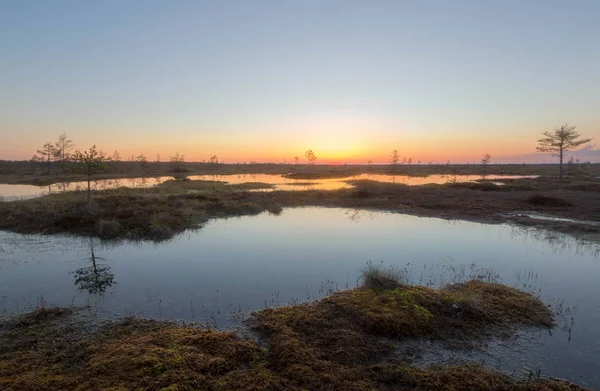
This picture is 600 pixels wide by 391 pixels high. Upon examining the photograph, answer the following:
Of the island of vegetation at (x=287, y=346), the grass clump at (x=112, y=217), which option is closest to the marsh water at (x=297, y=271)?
the island of vegetation at (x=287, y=346)

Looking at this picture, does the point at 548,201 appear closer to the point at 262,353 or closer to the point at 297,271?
the point at 297,271

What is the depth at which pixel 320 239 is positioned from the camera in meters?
17.3

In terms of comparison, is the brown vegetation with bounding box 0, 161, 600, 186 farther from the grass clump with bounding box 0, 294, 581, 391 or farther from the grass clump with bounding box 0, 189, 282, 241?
the grass clump with bounding box 0, 294, 581, 391

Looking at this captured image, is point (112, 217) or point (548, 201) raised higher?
point (548, 201)

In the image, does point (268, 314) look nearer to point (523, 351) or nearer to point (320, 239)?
point (523, 351)

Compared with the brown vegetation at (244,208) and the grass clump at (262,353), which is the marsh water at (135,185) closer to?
the brown vegetation at (244,208)

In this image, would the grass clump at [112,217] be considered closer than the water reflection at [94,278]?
No

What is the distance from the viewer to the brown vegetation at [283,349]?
557cm

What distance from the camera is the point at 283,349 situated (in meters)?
6.54

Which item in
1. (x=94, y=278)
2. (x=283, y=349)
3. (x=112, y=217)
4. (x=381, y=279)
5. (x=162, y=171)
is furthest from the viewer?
(x=162, y=171)

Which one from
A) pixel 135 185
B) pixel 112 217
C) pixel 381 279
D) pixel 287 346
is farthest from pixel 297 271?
pixel 135 185

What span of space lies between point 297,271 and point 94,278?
7.03 metres

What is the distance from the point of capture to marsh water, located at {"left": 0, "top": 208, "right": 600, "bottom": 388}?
763cm

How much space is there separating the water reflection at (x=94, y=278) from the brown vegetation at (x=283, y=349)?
212 cm
